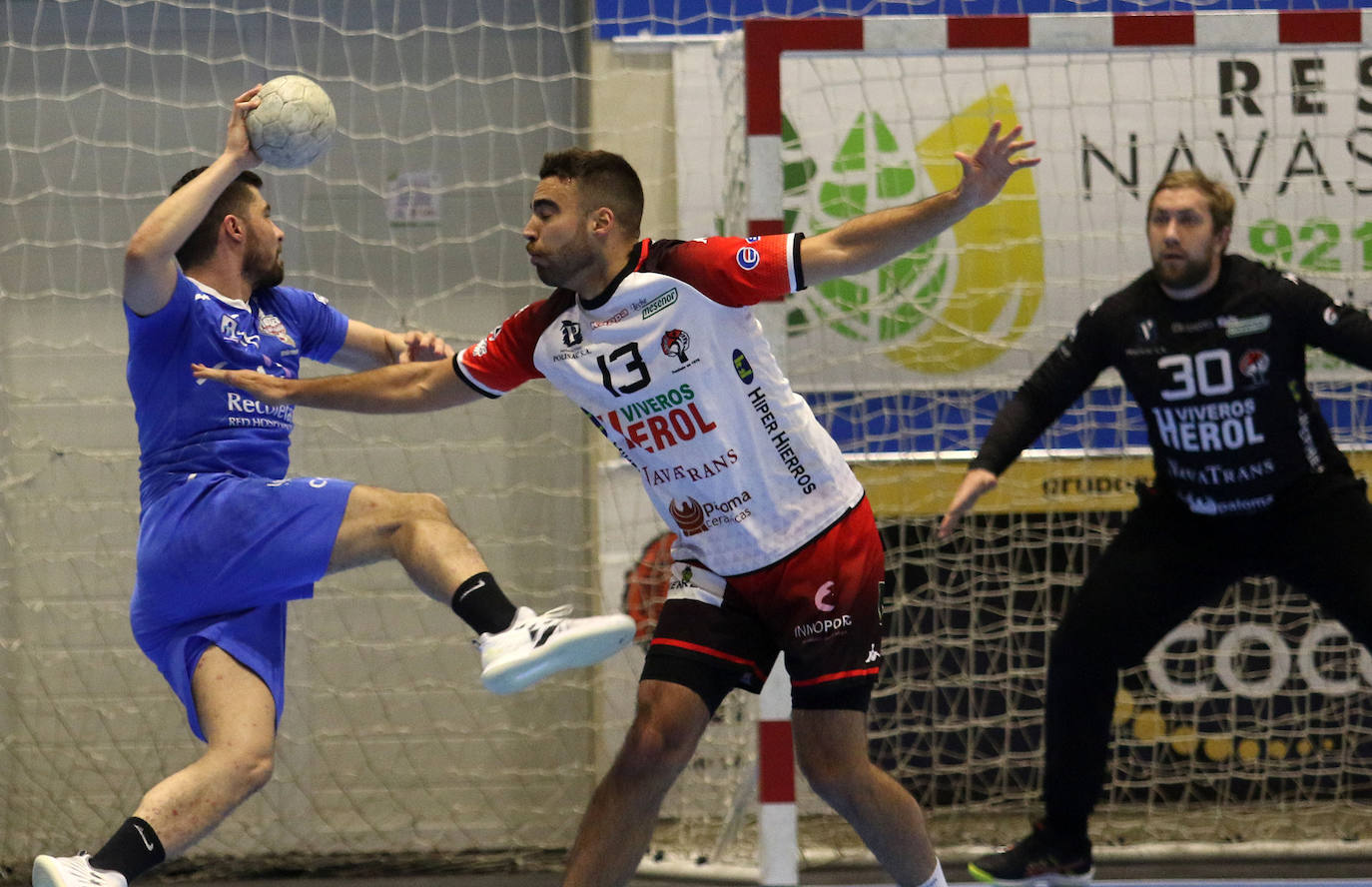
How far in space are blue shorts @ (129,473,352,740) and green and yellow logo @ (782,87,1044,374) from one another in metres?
2.63

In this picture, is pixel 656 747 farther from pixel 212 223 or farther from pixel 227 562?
pixel 212 223

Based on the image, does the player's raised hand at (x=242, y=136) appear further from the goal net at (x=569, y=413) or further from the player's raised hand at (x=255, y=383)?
the goal net at (x=569, y=413)

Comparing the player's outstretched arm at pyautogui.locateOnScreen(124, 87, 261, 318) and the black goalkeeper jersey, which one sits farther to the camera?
the black goalkeeper jersey

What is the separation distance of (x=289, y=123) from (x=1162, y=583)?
2.65 meters

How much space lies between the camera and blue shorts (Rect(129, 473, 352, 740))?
351cm

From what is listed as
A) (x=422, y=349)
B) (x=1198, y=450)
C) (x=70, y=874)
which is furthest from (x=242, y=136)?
(x=1198, y=450)

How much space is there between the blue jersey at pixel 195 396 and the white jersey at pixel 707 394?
79 centimetres

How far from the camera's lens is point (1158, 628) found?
13.5 ft

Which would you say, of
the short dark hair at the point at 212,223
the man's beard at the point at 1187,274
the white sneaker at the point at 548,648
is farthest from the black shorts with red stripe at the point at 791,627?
the short dark hair at the point at 212,223

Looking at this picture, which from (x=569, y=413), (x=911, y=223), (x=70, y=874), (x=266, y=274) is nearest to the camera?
(x=70, y=874)

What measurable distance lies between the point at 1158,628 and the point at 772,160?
5.60 ft

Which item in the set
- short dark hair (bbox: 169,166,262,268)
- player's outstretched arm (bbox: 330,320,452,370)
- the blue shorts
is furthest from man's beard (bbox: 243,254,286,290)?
the blue shorts

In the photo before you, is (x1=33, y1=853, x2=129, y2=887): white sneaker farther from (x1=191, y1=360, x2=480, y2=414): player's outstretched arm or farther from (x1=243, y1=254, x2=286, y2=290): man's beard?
(x1=243, y1=254, x2=286, y2=290): man's beard

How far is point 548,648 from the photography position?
9.99 feet
